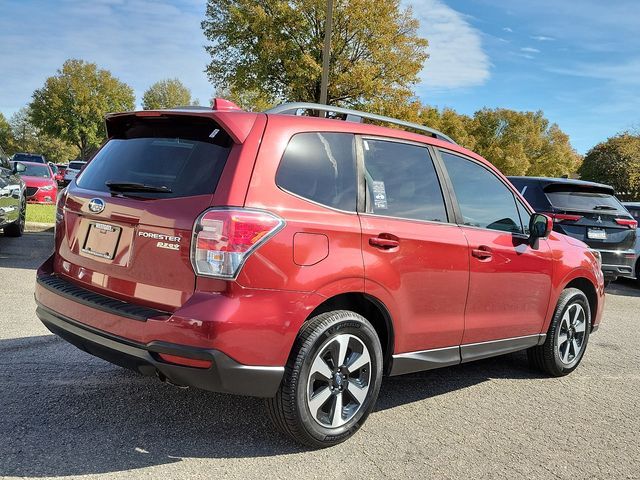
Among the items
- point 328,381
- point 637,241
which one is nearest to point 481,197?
point 328,381

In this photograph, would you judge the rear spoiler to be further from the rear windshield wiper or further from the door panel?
the door panel

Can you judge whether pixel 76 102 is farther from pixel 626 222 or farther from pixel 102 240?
pixel 102 240

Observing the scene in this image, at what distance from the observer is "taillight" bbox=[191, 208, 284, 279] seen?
278cm

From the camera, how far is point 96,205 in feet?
10.7

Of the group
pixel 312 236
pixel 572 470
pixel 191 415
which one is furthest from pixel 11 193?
pixel 572 470

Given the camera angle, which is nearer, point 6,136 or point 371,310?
point 371,310

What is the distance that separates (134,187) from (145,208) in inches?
7.7

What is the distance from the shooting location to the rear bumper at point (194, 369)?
9.12 ft

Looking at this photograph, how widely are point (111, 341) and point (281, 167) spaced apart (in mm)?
1265

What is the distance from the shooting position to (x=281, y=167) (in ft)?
10.00

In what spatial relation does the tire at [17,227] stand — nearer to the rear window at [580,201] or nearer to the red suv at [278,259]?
the red suv at [278,259]

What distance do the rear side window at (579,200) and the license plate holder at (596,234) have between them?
1.12 feet

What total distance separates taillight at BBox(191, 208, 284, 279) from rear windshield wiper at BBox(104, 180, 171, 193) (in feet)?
1.17

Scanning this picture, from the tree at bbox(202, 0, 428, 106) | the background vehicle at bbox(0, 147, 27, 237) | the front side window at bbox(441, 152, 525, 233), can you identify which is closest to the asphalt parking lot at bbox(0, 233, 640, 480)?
the front side window at bbox(441, 152, 525, 233)
